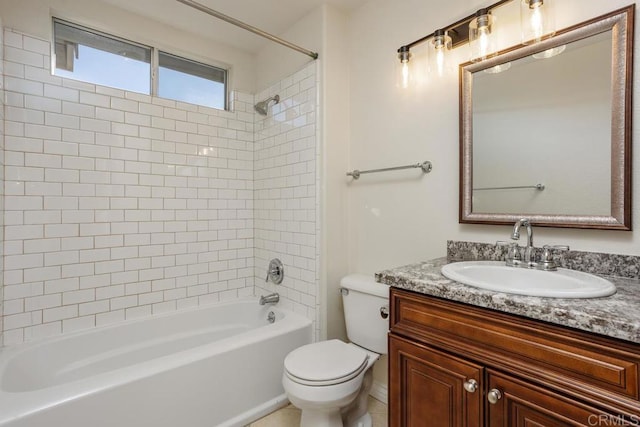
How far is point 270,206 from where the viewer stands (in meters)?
2.56

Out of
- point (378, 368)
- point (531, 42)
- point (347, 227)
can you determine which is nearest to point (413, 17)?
point (531, 42)

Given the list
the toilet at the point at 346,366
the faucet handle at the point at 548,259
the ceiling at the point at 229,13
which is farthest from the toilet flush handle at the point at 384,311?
the ceiling at the point at 229,13

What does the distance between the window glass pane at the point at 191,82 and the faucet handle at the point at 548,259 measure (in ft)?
8.17

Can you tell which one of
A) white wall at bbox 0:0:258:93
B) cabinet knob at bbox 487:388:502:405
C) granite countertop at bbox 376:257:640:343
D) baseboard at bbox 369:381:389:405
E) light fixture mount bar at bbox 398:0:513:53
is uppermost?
white wall at bbox 0:0:258:93

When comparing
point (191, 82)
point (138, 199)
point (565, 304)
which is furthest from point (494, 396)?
point (191, 82)

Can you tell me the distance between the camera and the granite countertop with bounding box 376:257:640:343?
0.74 m

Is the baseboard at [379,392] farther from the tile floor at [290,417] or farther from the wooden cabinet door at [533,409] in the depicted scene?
the wooden cabinet door at [533,409]

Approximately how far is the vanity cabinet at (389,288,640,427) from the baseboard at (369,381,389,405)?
2.73ft

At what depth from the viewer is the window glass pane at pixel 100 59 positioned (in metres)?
2.01

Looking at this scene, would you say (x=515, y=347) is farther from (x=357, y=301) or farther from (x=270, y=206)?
(x=270, y=206)

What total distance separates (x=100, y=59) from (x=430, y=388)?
8.94ft

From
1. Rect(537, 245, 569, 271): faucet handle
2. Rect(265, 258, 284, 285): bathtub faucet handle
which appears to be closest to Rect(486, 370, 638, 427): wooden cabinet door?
Rect(537, 245, 569, 271): faucet handle

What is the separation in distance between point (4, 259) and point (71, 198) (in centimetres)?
47

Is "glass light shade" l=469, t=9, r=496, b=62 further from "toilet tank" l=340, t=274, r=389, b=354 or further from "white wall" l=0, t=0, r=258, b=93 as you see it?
"white wall" l=0, t=0, r=258, b=93
